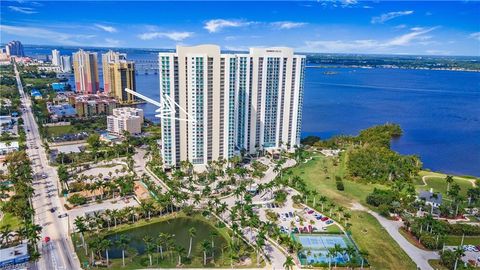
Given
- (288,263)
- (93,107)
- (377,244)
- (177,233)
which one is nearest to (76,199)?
(177,233)

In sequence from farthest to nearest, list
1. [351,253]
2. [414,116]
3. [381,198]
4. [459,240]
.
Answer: [414,116], [381,198], [459,240], [351,253]

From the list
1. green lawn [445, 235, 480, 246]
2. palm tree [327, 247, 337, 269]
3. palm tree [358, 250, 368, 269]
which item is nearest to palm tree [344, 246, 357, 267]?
palm tree [358, 250, 368, 269]

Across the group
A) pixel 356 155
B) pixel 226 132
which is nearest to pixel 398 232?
pixel 356 155

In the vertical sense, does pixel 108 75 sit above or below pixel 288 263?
above

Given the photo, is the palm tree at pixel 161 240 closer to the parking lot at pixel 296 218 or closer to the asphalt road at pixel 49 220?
the asphalt road at pixel 49 220

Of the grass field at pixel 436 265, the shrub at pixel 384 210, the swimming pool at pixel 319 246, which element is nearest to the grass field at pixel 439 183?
the shrub at pixel 384 210

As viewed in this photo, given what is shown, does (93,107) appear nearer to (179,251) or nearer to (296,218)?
(296,218)

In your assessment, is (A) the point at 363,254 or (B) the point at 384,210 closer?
(A) the point at 363,254
